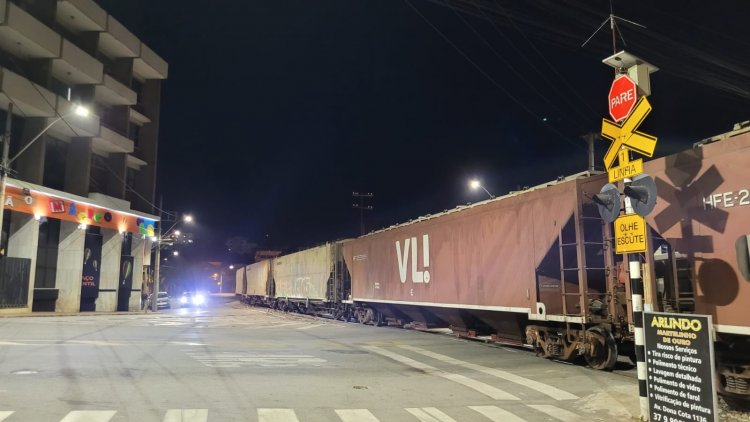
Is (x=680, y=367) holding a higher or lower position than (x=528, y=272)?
lower

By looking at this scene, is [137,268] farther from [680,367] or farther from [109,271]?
[680,367]

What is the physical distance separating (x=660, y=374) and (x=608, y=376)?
445 centimetres

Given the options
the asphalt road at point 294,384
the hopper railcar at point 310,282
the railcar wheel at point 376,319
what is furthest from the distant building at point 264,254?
the asphalt road at point 294,384

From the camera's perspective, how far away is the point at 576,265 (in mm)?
12180

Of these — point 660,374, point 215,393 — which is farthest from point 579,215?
point 215,393

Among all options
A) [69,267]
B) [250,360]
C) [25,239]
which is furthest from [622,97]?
[69,267]

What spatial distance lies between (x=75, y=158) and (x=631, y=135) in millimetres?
36963

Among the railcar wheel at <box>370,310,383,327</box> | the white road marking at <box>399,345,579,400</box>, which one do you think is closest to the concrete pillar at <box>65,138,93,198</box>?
the railcar wheel at <box>370,310,383,327</box>

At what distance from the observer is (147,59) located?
43.9 m

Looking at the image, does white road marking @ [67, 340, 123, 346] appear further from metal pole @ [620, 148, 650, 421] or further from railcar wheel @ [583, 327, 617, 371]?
metal pole @ [620, 148, 650, 421]

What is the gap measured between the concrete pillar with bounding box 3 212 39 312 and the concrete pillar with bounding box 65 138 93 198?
19.4ft

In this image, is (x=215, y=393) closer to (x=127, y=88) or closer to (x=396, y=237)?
(x=396, y=237)

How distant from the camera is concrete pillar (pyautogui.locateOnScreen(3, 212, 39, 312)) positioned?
95.9 ft

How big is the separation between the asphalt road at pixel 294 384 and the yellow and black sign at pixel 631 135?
11.6 ft
